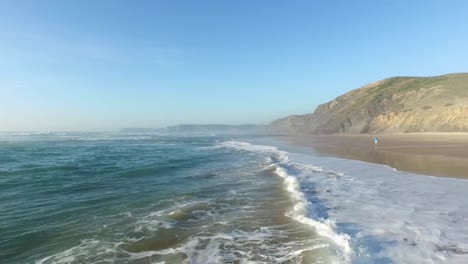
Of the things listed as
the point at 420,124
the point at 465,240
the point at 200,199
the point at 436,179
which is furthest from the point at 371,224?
the point at 420,124

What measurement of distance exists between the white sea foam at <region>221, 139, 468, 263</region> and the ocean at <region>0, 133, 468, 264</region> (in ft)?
0.07

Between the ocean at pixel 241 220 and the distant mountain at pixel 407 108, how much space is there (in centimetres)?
3312

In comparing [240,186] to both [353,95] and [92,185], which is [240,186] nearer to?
[92,185]

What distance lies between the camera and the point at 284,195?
1038 cm

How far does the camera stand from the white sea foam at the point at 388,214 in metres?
5.46

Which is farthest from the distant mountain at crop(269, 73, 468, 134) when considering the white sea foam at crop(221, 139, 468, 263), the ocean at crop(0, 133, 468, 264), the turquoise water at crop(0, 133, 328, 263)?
the turquoise water at crop(0, 133, 328, 263)

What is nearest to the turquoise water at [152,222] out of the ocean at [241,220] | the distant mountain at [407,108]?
the ocean at [241,220]

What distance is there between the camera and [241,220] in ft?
25.7

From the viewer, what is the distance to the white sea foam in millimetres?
5461

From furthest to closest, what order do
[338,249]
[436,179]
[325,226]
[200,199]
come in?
[436,179] < [200,199] < [325,226] < [338,249]

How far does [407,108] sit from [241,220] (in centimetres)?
5203

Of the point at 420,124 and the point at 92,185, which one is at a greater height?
the point at 420,124

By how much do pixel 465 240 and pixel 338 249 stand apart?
248 centimetres

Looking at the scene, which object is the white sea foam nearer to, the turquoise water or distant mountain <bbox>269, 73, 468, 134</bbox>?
the turquoise water
